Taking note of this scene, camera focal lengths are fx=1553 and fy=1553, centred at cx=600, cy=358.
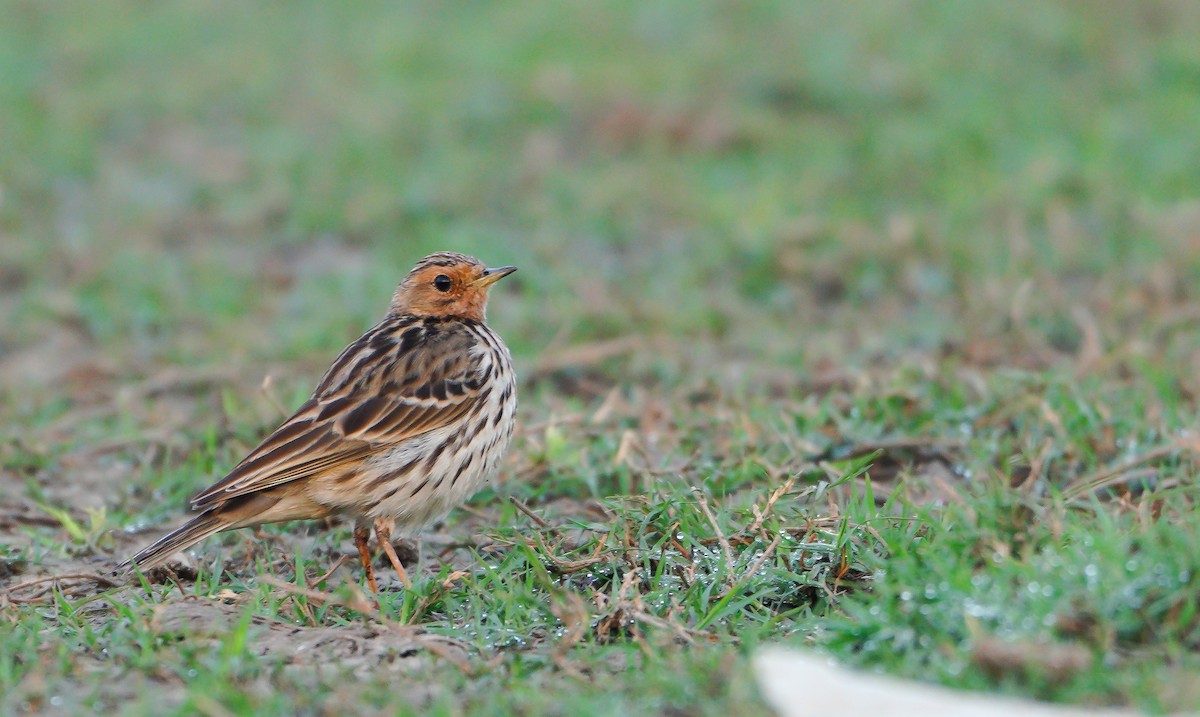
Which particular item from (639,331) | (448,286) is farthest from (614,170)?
(448,286)

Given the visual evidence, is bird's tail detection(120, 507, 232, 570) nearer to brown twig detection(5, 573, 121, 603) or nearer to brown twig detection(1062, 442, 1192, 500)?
brown twig detection(5, 573, 121, 603)

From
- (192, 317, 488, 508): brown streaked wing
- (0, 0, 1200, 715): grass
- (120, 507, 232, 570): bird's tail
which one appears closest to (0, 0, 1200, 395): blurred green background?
(0, 0, 1200, 715): grass

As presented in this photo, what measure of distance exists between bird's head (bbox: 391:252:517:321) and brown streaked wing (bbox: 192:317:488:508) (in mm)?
305

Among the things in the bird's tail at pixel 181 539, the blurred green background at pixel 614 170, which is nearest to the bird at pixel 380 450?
the bird's tail at pixel 181 539

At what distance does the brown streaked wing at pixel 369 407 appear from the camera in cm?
532

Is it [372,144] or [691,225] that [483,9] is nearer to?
[372,144]

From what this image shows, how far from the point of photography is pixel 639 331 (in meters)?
8.32

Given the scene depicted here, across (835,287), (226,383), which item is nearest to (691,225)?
(835,287)

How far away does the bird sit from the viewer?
529 centimetres

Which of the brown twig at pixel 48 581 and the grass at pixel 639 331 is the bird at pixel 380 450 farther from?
the grass at pixel 639 331

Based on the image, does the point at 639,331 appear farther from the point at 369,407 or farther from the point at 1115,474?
the point at 1115,474

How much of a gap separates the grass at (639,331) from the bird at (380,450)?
9.0 inches

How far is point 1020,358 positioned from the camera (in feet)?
25.4

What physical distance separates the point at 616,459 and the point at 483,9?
29.5 feet
